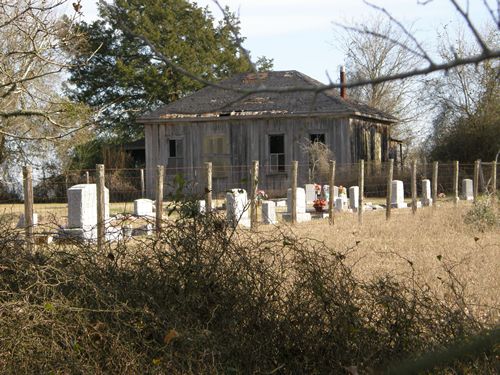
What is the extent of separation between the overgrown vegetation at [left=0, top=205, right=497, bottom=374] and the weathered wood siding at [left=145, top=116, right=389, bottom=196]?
29333 millimetres

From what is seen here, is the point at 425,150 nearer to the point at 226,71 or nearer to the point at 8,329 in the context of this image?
the point at 226,71

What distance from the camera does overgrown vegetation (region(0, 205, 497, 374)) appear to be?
209 inches

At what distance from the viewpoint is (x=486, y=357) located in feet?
17.8

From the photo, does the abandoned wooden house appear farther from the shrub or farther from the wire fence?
the shrub

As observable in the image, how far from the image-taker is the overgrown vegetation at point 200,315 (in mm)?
5309

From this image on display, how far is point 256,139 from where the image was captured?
37.0 meters

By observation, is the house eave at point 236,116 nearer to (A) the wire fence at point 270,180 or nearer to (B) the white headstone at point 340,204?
(A) the wire fence at point 270,180

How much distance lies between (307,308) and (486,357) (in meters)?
1.27

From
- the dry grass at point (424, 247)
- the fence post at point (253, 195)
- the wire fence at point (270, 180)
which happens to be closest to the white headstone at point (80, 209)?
the fence post at point (253, 195)

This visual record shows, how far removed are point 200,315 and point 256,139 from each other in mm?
31185

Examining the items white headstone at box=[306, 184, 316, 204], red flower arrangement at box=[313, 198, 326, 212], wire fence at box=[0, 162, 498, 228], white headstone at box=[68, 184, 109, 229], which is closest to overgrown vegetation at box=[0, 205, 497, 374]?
white headstone at box=[68, 184, 109, 229]

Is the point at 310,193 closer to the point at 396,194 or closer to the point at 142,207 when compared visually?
the point at 396,194

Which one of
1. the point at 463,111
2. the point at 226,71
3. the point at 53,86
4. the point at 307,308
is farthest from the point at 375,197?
the point at 307,308

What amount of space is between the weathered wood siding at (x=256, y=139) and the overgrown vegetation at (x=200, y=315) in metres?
29.3
